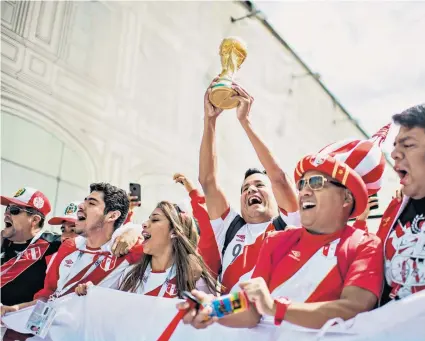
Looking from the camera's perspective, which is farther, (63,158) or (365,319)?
(63,158)

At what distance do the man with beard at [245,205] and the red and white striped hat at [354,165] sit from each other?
0.54 metres

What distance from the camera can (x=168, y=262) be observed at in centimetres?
276

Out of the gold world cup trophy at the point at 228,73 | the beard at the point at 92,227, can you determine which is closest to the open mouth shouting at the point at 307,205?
the gold world cup trophy at the point at 228,73

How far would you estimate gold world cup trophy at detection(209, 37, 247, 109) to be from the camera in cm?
246

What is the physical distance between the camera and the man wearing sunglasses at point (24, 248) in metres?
3.39

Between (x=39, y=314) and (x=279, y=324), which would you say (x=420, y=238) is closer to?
(x=279, y=324)

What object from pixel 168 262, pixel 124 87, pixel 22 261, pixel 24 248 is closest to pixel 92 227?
pixel 22 261

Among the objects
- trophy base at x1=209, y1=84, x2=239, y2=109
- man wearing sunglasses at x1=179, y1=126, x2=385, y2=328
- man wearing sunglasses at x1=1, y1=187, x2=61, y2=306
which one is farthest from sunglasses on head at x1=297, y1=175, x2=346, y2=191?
man wearing sunglasses at x1=1, y1=187, x2=61, y2=306

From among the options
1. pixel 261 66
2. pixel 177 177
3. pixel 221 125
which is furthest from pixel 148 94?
pixel 177 177

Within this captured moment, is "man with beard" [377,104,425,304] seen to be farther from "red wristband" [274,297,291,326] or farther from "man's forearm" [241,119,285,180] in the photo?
"man's forearm" [241,119,285,180]

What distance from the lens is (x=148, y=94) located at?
754 centimetres

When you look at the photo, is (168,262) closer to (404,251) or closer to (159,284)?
(159,284)

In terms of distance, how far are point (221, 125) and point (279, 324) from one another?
7368mm

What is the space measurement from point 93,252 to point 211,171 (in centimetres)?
90
